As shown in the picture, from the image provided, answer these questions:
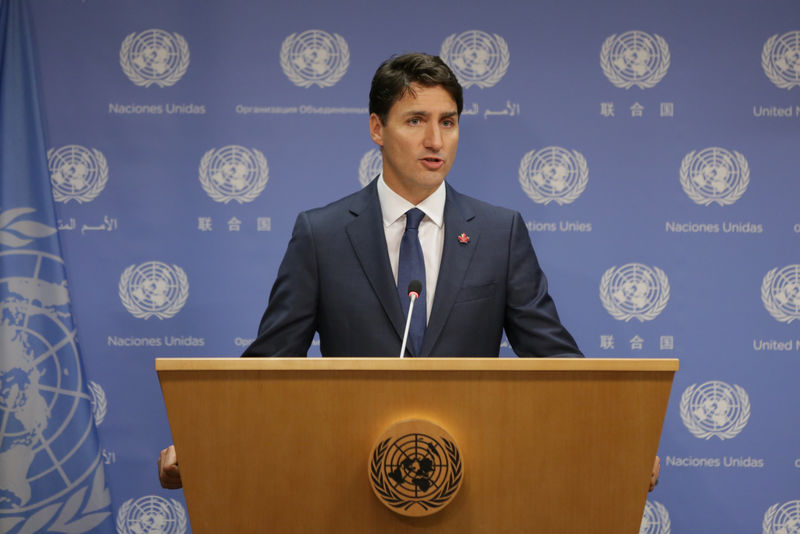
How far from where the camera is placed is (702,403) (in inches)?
120

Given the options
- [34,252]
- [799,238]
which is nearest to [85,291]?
[34,252]

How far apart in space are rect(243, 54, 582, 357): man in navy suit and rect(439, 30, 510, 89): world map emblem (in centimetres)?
99

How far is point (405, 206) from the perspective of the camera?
6.98 ft

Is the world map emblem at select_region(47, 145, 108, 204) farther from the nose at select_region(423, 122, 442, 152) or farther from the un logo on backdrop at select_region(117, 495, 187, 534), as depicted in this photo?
the nose at select_region(423, 122, 442, 152)

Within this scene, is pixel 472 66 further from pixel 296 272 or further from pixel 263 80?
pixel 296 272

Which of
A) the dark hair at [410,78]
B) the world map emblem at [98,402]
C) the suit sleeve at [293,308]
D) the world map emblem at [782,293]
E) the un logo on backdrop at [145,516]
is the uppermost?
the dark hair at [410,78]

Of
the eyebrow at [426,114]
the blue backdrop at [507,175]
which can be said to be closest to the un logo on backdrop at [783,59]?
the blue backdrop at [507,175]

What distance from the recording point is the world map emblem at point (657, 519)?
306 centimetres

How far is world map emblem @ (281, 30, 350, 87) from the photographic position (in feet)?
10.3

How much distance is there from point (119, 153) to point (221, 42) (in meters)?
0.62

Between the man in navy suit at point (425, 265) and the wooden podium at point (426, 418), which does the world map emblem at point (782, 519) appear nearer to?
the man in navy suit at point (425, 265)

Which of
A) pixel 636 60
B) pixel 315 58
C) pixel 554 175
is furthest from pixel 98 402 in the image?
pixel 636 60

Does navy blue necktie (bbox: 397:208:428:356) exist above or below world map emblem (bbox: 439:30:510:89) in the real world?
below

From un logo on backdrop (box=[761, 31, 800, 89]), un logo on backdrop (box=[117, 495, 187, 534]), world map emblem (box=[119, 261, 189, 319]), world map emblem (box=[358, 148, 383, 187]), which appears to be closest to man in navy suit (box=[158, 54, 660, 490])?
world map emblem (box=[358, 148, 383, 187])
